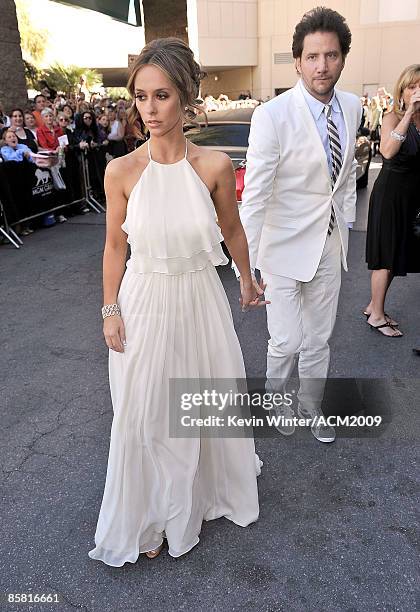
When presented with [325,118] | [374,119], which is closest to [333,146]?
[325,118]

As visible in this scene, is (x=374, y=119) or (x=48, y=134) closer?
(x=48, y=134)

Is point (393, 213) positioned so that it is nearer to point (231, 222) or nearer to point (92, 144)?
point (231, 222)

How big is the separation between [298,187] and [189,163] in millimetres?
825

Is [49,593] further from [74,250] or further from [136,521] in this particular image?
[74,250]

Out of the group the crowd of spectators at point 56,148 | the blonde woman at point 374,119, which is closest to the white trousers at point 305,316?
the crowd of spectators at point 56,148

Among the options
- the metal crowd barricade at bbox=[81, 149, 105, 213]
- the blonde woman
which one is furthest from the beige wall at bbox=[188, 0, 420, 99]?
the metal crowd barricade at bbox=[81, 149, 105, 213]

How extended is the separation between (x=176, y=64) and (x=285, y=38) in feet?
112

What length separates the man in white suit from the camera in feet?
8.11

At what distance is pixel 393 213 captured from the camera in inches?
170

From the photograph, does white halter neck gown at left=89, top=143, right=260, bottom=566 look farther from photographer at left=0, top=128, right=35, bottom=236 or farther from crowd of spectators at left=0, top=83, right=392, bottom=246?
photographer at left=0, top=128, right=35, bottom=236

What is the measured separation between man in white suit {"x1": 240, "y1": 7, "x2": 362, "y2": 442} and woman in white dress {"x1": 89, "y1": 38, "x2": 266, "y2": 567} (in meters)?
0.42

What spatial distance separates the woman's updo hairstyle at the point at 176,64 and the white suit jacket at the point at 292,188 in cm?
67

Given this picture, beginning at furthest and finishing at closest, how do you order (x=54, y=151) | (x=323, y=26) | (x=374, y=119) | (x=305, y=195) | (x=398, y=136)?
(x=374, y=119), (x=54, y=151), (x=398, y=136), (x=305, y=195), (x=323, y=26)

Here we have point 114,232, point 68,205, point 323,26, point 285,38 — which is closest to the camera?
point 114,232
